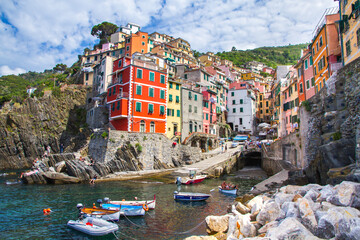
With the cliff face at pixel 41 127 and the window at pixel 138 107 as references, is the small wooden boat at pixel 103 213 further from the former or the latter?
the cliff face at pixel 41 127

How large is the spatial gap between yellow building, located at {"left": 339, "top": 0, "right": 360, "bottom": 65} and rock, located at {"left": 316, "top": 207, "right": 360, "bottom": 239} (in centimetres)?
1635

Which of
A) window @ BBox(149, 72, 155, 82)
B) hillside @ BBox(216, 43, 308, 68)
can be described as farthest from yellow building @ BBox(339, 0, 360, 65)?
hillside @ BBox(216, 43, 308, 68)

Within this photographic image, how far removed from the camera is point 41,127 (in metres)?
55.1

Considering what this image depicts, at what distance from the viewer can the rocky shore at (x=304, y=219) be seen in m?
7.31

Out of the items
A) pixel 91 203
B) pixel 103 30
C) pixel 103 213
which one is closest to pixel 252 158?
pixel 91 203

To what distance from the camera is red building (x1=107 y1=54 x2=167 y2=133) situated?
38719 millimetres

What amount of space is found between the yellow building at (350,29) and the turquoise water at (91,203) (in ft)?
57.0

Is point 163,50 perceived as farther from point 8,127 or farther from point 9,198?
point 9,198

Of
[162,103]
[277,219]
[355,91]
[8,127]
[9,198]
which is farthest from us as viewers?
[8,127]

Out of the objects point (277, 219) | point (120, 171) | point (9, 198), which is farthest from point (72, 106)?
point (277, 219)

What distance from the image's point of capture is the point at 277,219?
404 inches

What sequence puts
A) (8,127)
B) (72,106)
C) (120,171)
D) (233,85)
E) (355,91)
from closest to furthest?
(355,91) → (120,171) → (8,127) → (72,106) → (233,85)

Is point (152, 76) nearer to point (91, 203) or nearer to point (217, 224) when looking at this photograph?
point (91, 203)

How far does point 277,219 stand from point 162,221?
919cm
